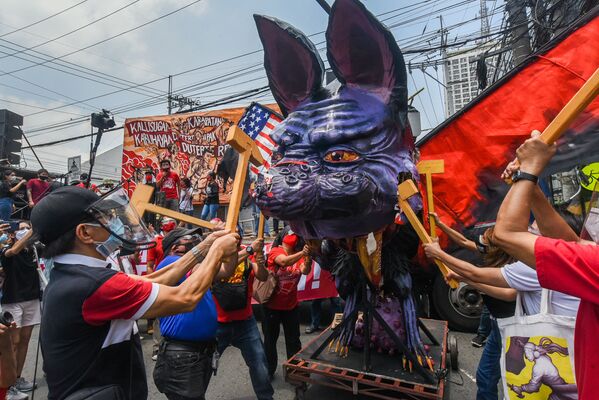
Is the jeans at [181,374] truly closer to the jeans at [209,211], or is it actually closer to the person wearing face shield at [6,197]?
the person wearing face shield at [6,197]

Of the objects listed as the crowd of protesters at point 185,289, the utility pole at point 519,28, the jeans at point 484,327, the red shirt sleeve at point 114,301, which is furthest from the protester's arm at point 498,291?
the utility pole at point 519,28

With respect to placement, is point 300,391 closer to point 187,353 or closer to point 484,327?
point 187,353

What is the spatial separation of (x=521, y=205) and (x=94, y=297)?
1797 mm

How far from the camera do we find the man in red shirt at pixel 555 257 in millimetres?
1170

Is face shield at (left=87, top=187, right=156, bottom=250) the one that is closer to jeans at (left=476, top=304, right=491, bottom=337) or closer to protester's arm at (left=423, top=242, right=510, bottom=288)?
protester's arm at (left=423, top=242, right=510, bottom=288)

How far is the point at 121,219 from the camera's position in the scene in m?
2.02

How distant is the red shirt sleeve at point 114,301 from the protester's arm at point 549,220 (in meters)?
1.84

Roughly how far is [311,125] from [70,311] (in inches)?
73.1

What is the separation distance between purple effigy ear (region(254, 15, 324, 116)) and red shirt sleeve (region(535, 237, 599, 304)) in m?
2.12

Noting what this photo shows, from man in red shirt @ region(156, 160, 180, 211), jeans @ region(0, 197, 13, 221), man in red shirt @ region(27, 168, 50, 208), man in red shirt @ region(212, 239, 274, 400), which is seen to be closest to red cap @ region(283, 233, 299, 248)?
man in red shirt @ region(212, 239, 274, 400)

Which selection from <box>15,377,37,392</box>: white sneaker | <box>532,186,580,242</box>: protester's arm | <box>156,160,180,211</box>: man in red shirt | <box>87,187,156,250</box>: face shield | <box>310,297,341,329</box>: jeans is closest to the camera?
<box>532,186,580,242</box>: protester's arm

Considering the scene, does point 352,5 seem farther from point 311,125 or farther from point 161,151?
point 161,151

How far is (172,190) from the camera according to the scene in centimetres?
941

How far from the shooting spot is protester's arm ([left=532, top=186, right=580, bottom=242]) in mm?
1666
